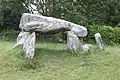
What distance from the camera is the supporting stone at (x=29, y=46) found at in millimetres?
10414

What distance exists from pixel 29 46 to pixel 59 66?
1506 mm

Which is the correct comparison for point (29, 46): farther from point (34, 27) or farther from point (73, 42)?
point (73, 42)

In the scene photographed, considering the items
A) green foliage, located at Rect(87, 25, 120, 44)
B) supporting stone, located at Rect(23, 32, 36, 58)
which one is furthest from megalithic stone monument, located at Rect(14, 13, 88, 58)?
green foliage, located at Rect(87, 25, 120, 44)

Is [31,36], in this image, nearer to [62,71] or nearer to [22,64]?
[22,64]

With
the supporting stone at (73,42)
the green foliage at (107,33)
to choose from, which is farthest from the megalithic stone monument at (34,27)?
the green foliage at (107,33)

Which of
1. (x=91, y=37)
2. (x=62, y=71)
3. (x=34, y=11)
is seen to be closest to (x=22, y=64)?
(x=62, y=71)

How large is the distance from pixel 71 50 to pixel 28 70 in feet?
8.52

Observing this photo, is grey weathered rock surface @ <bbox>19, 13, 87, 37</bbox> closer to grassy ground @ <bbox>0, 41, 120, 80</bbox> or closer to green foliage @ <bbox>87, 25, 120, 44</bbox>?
grassy ground @ <bbox>0, 41, 120, 80</bbox>

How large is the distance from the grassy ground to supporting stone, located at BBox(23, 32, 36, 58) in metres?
0.19

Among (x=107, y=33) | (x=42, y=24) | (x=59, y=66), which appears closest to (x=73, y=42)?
(x=42, y=24)

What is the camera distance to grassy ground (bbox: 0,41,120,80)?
848 cm

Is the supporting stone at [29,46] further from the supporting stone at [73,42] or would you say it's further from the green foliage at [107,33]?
the green foliage at [107,33]

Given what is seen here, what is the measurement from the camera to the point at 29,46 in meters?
10.6

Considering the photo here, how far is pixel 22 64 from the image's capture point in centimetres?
961
